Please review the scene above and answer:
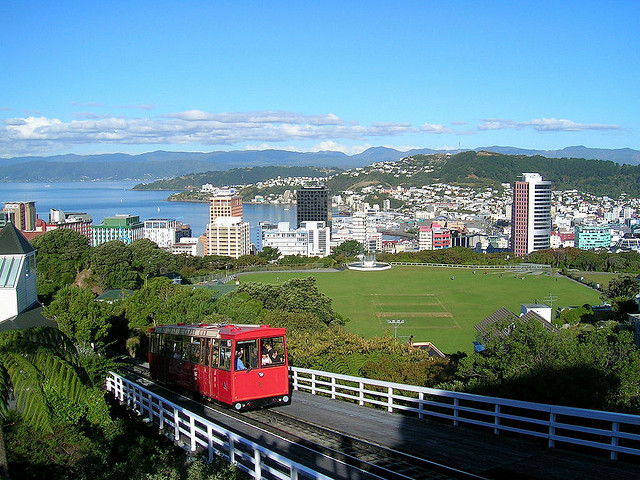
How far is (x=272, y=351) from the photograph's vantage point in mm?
9195

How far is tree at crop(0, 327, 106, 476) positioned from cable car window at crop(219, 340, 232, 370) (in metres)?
2.64

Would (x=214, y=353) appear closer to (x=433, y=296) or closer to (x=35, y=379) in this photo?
(x=35, y=379)

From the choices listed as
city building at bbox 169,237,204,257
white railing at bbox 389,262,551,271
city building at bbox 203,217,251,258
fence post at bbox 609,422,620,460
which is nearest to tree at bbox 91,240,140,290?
fence post at bbox 609,422,620,460

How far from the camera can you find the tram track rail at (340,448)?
19.3 feet

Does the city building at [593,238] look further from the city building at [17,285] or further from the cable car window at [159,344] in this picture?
the cable car window at [159,344]

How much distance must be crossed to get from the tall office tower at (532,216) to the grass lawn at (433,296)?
38504mm

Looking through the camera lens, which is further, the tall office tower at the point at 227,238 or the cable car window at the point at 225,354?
the tall office tower at the point at 227,238

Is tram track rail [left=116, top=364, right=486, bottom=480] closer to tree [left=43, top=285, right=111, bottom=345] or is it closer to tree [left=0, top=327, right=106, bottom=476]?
tree [left=0, top=327, right=106, bottom=476]

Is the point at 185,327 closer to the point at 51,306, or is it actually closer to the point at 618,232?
the point at 51,306

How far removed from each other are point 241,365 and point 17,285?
10.6 meters

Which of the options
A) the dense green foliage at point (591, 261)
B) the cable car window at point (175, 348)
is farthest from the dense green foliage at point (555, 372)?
the dense green foliage at point (591, 261)

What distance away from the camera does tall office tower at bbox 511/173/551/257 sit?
9081 centimetres

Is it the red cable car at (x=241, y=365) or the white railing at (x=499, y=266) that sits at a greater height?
the red cable car at (x=241, y=365)

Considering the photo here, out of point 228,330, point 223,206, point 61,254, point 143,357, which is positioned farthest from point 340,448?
point 223,206
